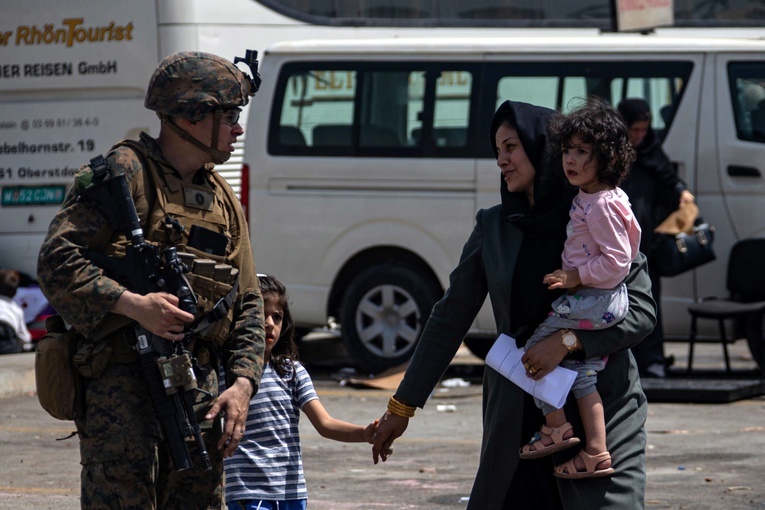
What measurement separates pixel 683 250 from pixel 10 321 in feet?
17.5

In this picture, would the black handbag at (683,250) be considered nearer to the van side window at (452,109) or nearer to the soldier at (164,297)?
the van side window at (452,109)

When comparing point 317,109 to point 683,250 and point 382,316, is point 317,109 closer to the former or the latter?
point 382,316

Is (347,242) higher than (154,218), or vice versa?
(154,218)

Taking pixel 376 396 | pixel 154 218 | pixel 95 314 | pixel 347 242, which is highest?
pixel 154 218

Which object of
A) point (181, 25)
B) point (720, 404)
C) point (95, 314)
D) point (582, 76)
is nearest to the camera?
point (95, 314)

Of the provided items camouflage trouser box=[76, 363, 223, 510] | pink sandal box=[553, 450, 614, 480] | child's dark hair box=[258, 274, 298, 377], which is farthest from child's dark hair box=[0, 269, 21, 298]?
pink sandal box=[553, 450, 614, 480]

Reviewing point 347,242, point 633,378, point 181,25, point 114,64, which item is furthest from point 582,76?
point 633,378

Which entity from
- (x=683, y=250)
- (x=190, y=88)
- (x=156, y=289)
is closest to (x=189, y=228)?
(x=156, y=289)

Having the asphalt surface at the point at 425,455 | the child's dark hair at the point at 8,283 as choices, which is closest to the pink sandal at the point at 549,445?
the asphalt surface at the point at 425,455

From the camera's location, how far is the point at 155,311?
11.7ft

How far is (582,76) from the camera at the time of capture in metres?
10.5

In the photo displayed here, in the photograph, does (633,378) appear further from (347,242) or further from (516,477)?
(347,242)

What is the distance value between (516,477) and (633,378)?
1.43 ft

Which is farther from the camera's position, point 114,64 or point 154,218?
point 114,64
